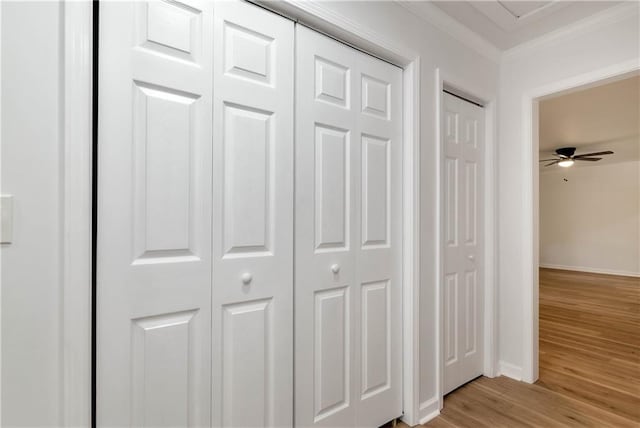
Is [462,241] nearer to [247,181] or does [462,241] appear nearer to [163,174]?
[247,181]

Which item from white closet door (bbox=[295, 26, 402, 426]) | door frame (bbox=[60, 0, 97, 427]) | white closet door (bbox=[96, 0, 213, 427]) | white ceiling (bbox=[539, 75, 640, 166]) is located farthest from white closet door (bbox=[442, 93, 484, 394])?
door frame (bbox=[60, 0, 97, 427])

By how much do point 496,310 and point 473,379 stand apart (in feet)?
1.78

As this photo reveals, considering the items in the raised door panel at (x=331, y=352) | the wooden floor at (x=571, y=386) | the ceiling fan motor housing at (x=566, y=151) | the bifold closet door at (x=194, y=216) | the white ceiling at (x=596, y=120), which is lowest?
the wooden floor at (x=571, y=386)

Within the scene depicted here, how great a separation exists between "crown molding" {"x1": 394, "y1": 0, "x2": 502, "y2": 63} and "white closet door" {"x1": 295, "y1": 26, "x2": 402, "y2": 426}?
386 mm

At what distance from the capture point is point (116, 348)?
3.40ft

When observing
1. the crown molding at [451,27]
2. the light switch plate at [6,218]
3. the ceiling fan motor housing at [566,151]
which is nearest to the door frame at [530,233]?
the crown molding at [451,27]

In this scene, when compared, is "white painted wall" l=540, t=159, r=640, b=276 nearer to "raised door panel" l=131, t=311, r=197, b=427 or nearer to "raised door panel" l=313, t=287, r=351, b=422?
"raised door panel" l=313, t=287, r=351, b=422

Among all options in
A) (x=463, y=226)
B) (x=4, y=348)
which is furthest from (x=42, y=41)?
(x=463, y=226)

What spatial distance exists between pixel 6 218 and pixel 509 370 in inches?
119

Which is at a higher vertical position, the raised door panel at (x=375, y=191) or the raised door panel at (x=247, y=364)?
the raised door panel at (x=375, y=191)

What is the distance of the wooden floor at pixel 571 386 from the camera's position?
1879mm

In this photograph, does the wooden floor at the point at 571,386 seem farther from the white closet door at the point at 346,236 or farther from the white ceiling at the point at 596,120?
the white ceiling at the point at 596,120

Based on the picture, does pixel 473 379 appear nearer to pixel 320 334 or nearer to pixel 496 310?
pixel 496 310

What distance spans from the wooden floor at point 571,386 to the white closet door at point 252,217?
3.88 ft
